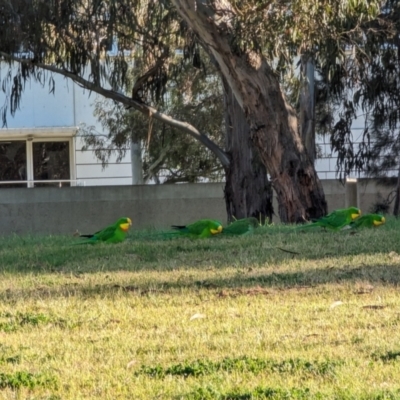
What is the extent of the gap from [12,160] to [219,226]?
21.0 metres

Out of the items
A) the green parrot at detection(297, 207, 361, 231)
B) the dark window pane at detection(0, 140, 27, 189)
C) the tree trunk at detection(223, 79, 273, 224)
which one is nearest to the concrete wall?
the tree trunk at detection(223, 79, 273, 224)

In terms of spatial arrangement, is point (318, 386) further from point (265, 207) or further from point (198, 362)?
point (265, 207)

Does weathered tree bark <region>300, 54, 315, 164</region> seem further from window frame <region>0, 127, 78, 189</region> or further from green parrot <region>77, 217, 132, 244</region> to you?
window frame <region>0, 127, 78, 189</region>

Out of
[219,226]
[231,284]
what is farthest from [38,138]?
[231,284]

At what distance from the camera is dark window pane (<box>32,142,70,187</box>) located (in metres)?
31.3

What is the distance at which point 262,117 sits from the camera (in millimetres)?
14359

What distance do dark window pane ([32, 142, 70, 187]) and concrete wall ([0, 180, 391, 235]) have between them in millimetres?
10382

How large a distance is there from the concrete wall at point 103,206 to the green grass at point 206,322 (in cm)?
1074

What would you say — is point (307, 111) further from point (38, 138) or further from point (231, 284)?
point (38, 138)

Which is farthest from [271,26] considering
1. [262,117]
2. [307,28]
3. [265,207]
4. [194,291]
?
[194,291]

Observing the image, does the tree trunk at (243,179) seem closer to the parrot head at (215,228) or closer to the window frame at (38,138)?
the parrot head at (215,228)

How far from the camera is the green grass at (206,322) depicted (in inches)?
174

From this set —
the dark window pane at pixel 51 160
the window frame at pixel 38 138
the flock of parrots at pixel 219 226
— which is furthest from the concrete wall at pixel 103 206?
the dark window pane at pixel 51 160

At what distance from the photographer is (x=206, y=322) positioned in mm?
5957
